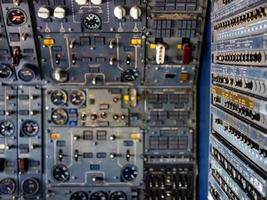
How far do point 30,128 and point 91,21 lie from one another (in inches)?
61.1

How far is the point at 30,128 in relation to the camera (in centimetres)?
538

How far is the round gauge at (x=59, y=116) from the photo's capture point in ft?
17.6

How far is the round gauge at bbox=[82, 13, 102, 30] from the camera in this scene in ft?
16.1

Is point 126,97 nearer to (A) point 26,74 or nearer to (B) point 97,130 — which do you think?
(B) point 97,130

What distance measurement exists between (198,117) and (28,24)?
7.67 feet

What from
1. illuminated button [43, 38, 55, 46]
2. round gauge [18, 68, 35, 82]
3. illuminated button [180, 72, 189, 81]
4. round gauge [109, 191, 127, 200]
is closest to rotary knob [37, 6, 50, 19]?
illuminated button [43, 38, 55, 46]

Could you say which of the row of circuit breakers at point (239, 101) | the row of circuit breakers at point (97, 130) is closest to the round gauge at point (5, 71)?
the row of circuit breakers at point (97, 130)

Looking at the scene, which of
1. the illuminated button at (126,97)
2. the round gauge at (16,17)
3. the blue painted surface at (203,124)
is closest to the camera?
the round gauge at (16,17)

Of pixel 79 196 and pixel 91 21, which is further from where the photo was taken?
pixel 79 196

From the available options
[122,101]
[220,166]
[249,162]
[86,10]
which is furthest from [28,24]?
[249,162]

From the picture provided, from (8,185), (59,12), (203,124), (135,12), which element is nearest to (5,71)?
(59,12)

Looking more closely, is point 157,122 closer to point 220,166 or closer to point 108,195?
point 108,195

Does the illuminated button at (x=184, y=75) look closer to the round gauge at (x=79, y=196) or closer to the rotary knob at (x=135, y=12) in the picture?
the rotary knob at (x=135, y=12)

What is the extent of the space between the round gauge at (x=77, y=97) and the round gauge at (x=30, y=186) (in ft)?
3.60
